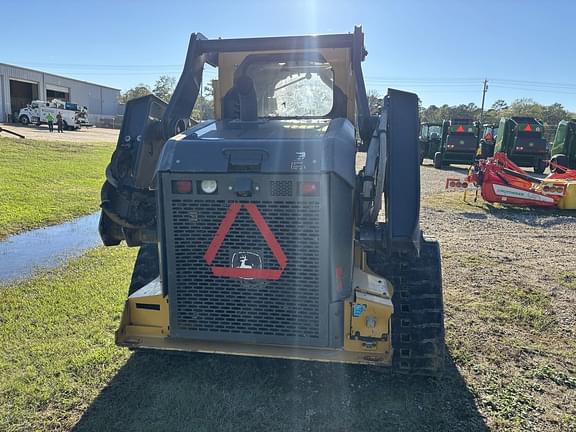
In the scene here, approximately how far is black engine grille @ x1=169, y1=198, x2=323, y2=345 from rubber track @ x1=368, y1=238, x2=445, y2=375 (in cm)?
63

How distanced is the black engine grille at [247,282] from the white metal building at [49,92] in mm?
44822

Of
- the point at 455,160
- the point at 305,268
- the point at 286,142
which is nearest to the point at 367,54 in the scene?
the point at 286,142

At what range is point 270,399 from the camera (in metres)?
3.13

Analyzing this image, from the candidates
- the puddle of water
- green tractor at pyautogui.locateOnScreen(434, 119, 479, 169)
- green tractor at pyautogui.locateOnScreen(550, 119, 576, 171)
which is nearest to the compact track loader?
the puddle of water

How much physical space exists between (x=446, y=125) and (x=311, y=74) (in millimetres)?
19478

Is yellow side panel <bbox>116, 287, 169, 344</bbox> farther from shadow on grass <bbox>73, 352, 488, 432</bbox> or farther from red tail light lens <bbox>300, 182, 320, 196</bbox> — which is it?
red tail light lens <bbox>300, 182, 320, 196</bbox>

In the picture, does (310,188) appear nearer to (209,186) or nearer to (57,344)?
(209,186)

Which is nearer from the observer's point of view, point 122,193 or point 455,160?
point 122,193

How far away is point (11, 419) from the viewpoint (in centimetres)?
287

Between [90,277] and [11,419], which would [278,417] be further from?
[90,277]

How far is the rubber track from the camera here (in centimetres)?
312

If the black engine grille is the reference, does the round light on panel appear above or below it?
above

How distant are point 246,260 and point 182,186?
590 millimetres

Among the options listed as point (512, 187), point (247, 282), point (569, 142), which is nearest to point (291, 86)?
point (247, 282)
